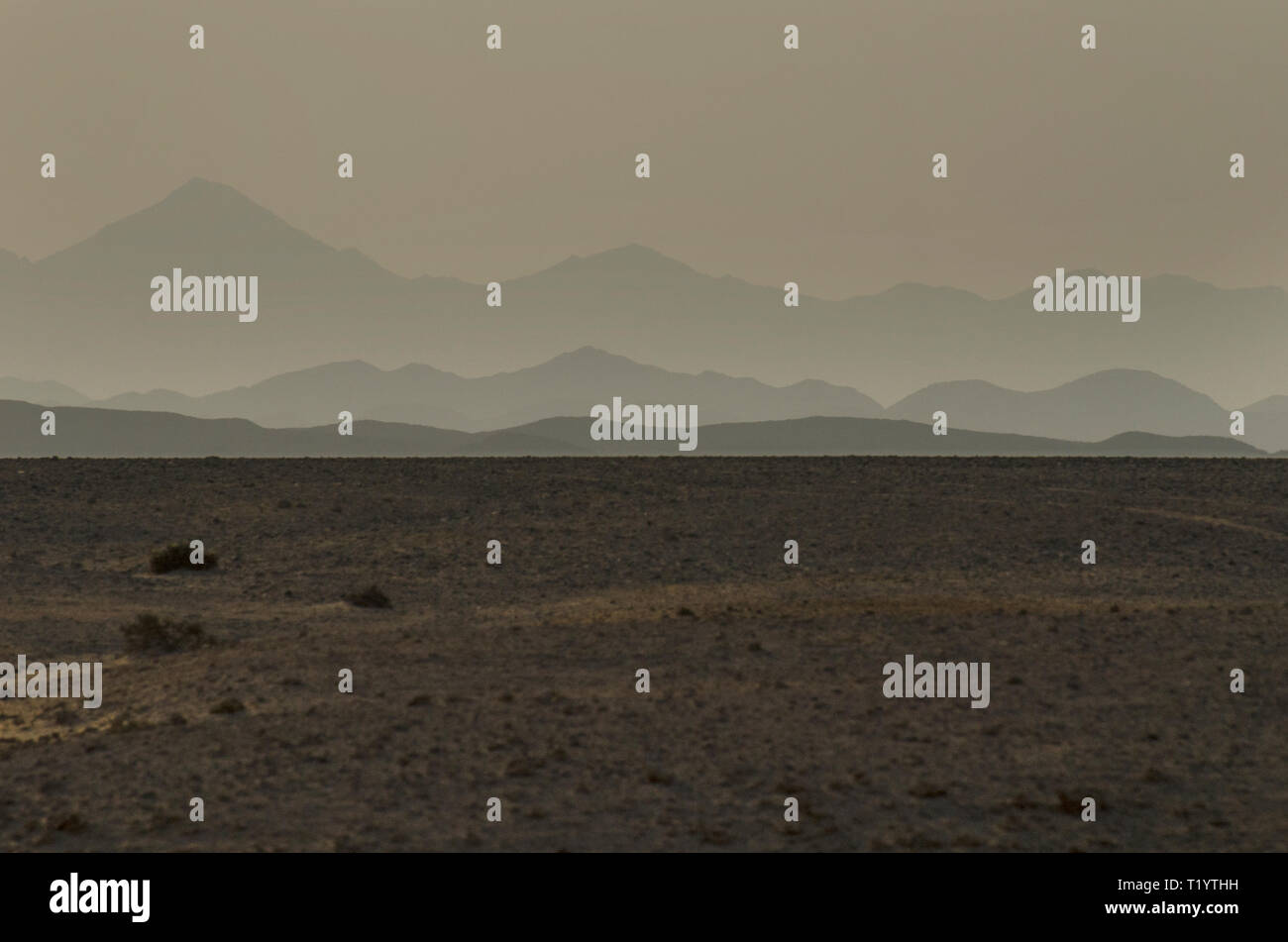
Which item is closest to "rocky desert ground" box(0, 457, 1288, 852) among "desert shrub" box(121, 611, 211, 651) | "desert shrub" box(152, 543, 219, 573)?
"desert shrub" box(121, 611, 211, 651)

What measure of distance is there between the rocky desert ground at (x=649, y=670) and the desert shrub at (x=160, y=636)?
0.18 m

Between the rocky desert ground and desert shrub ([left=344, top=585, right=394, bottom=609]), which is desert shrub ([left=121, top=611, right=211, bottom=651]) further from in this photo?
desert shrub ([left=344, top=585, right=394, bottom=609])

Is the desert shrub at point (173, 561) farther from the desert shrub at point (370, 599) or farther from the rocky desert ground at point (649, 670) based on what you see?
the desert shrub at point (370, 599)

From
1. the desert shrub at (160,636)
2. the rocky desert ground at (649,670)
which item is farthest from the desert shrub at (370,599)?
the desert shrub at (160,636)

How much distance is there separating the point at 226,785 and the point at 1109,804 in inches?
330

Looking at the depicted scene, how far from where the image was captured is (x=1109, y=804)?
1108 cm

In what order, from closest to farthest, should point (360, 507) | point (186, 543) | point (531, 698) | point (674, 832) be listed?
point (674, 832), point (531, 698), point (186, 543), point (360, 507)

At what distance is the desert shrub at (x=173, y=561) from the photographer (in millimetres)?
29828

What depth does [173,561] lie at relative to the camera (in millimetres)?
29984

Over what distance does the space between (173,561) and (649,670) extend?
58.1 ft
